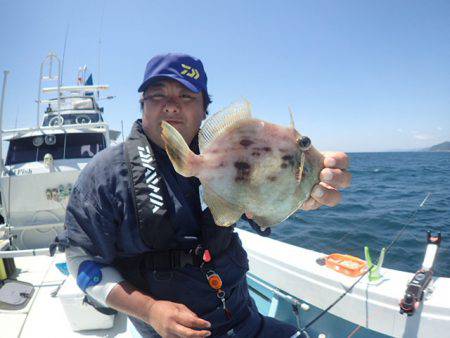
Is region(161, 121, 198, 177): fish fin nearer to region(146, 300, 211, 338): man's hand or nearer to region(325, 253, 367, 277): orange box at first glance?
region(146, 300, 211, 338): man's hand

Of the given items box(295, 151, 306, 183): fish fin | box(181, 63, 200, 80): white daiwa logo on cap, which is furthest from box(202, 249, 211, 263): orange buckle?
box(181, 63, 200, 80): white daiwa logo on cap

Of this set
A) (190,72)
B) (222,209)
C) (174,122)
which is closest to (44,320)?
(174,122)

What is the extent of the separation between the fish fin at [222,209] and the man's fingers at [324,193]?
1.16 feet

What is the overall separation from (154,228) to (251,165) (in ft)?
2.17

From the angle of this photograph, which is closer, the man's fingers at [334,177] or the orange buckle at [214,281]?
the man's fingers at [334,177]

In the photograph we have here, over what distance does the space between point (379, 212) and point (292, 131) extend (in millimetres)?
10910

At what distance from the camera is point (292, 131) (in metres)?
1.39

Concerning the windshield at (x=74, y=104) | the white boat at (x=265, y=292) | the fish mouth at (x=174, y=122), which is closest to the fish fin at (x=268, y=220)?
the fish mouth at (x=174, y=122)

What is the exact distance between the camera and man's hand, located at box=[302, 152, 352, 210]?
4.61ft

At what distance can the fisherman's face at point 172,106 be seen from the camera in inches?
67.8

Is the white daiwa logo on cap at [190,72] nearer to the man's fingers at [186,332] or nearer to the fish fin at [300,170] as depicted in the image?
the fish fin at [300,170]

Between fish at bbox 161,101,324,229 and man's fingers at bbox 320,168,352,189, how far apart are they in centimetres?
3

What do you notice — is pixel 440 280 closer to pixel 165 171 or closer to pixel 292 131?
pixel 292 131

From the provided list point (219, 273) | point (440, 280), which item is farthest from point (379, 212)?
point (219, 273)
